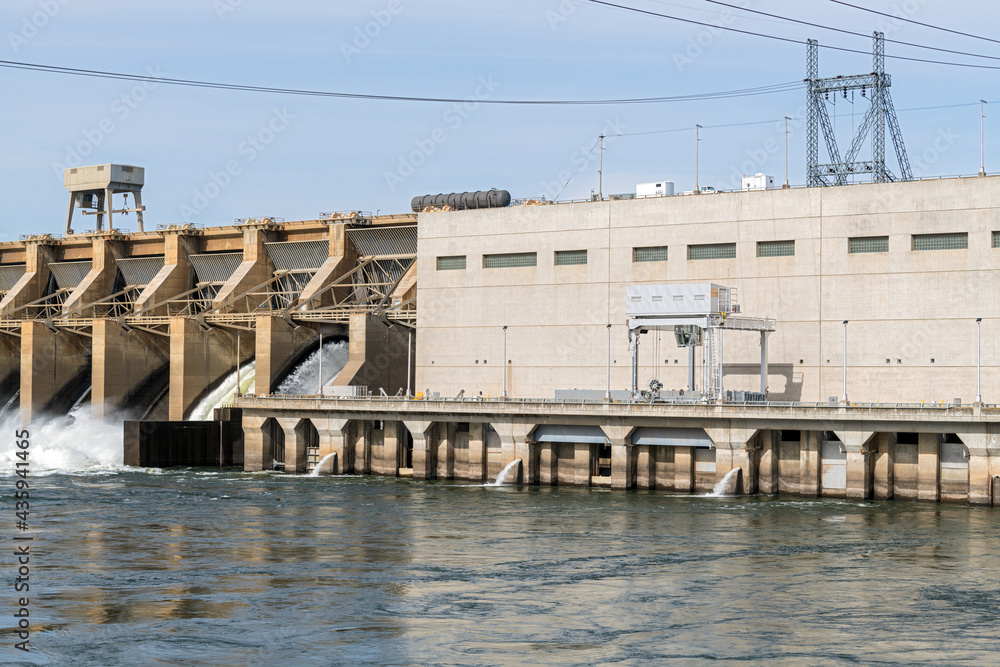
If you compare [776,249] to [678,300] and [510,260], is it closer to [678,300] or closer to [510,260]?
[678,300]

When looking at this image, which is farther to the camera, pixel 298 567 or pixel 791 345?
pixel 791 345

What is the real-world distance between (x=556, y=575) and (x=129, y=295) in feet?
254

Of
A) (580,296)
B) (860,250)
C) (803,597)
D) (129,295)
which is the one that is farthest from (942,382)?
(129,295)

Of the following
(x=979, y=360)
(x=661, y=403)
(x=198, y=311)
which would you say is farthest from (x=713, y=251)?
(x=198, y=311)

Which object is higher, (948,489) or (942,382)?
(942,382)

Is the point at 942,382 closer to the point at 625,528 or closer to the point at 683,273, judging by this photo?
the point at 683,273

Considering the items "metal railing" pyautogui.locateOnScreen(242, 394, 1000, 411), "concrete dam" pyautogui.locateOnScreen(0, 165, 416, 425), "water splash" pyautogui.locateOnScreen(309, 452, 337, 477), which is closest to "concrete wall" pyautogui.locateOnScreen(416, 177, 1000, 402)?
"metal railing" pyautogui.locateOnScreen(242, 394, 1000, 411)

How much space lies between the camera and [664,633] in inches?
1191

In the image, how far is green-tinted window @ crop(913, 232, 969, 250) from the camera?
2562 inches

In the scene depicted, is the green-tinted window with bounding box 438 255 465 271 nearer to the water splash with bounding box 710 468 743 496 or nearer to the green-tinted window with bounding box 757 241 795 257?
the green-tinted window with bounding box 757 241 795 257

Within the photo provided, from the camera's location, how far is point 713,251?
7144 centimetres

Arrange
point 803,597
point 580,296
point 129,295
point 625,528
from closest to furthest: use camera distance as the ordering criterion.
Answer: point 803,597, point 625,528, point 580,296, point 129,295

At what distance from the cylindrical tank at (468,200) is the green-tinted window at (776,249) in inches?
736

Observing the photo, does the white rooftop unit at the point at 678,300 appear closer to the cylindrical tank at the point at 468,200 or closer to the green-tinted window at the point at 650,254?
the green-tinted window at the point at 650,254
